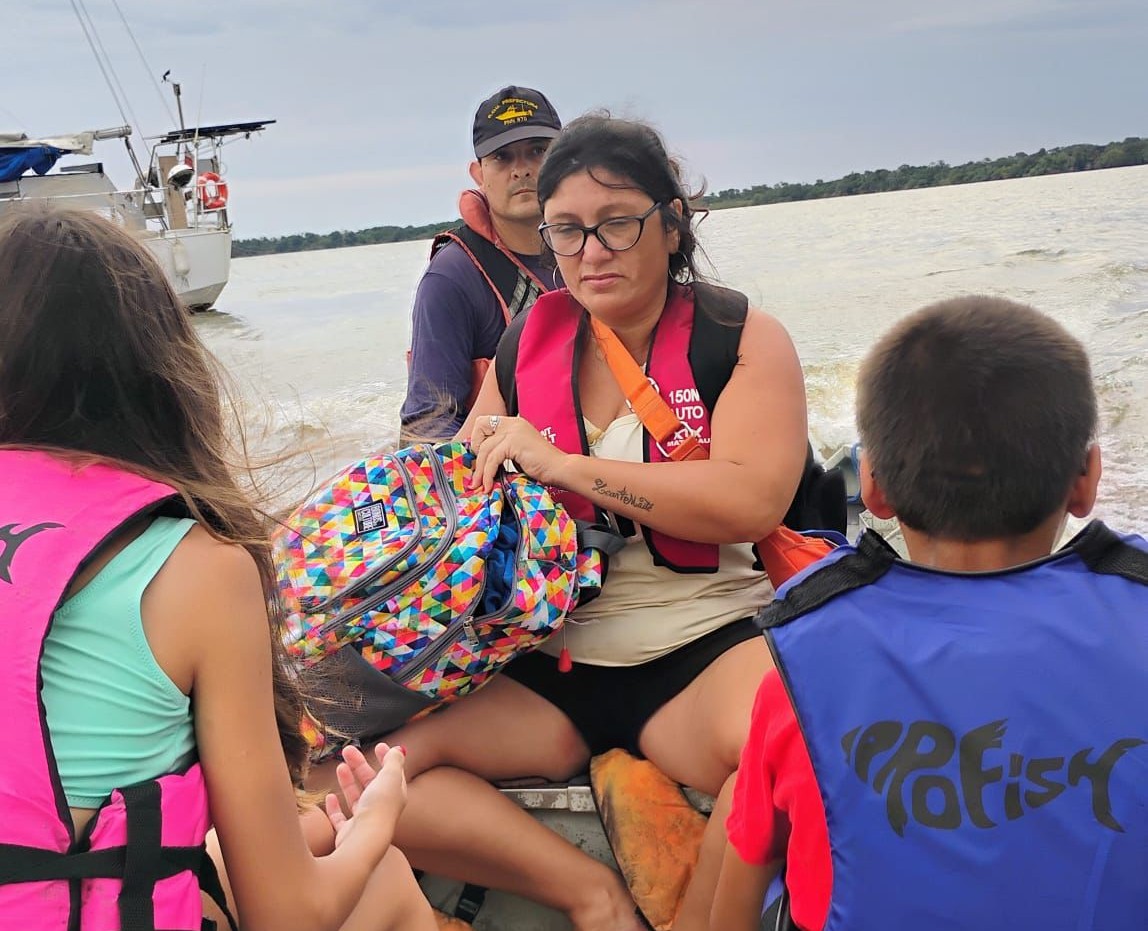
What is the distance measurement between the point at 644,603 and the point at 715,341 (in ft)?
1.82

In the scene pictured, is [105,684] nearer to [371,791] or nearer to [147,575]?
[147,575]

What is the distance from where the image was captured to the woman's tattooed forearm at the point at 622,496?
2107 millimetres

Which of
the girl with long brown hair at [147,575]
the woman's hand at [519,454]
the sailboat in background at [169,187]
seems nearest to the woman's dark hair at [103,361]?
the girl with long brown hair at [147,575]

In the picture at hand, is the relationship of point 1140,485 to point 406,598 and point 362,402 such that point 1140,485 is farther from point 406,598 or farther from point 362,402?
point 362,402

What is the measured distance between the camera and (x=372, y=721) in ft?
6.88

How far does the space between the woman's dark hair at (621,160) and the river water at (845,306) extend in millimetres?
282

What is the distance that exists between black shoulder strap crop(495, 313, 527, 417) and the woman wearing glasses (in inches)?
2.2

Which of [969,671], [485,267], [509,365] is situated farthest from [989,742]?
[485,267]

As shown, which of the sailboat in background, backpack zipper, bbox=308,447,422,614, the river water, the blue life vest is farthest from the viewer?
the sailboat in background

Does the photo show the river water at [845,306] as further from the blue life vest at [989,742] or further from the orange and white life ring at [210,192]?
the orange and white life ring at [210,192]

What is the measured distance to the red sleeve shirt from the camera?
1.27 meters

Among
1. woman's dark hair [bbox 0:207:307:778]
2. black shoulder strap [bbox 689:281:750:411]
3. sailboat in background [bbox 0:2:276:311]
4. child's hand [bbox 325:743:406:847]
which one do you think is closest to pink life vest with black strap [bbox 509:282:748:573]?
black shoulder strap [bbox 689:281:750:411]

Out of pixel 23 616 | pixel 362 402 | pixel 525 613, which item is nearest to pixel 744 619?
pixel 525 613

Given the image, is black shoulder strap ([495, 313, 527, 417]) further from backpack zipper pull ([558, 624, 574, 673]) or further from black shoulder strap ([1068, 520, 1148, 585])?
black shoulder strap ([1068, 520, 1148, 585])
